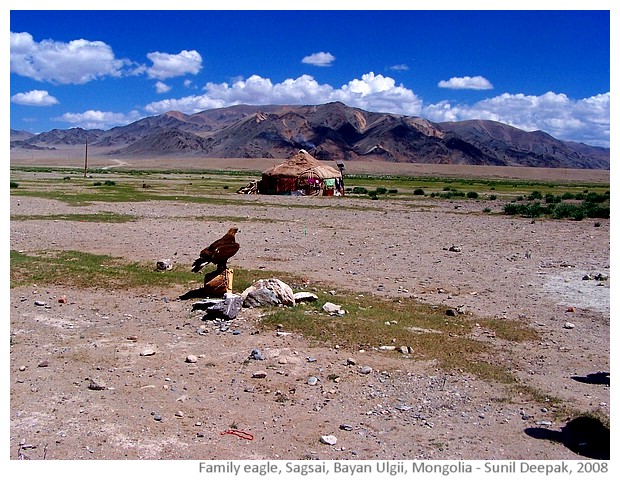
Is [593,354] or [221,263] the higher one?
[221,263]

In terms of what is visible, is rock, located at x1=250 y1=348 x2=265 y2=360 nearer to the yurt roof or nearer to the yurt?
Result: the yurt

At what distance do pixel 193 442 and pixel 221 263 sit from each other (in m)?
5.87

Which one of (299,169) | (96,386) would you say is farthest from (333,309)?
(299,169)

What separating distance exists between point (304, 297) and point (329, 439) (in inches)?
204

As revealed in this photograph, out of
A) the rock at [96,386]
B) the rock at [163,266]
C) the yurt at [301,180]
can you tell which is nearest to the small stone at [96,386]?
the rock at [96,386]

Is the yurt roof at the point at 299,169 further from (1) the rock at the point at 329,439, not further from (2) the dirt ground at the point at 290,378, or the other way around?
(1) the rock at the point at 329,439

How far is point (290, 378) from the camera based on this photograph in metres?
7.90

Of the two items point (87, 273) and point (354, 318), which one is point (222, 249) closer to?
point (354, 318)

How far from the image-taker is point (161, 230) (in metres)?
22.0

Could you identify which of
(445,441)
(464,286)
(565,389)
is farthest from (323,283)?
(445,441)

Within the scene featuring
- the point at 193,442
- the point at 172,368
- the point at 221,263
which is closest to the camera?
the point at 193,442

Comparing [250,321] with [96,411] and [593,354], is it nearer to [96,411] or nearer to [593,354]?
[96,411]

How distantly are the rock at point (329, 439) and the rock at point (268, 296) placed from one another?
4.75 meters

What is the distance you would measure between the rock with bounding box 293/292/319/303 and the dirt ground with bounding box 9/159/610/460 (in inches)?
38.0
